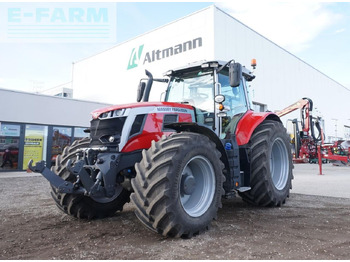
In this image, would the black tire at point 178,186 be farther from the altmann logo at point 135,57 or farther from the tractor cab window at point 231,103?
the altmann logo at point 135,57

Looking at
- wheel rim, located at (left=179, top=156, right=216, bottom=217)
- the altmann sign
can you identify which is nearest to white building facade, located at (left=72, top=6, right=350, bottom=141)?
the altmann sign

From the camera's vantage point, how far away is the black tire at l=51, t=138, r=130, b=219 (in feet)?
13.3

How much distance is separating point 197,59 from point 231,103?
11562mm

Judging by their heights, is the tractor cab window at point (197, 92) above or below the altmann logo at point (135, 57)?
below

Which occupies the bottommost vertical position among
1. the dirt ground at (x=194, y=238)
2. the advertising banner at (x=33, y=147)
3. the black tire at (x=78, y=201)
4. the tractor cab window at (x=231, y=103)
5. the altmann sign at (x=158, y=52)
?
the dirt ground at (x=194, y=238)

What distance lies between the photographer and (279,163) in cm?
561

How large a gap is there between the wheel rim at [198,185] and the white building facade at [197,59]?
1241 cm

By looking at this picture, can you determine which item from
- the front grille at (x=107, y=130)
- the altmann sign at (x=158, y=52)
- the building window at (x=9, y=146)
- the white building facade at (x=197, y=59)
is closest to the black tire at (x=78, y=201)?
the front grille at (x=107, y=130)

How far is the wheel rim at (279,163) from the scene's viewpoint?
215 inches

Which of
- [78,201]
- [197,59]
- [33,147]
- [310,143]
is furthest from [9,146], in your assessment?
[310,143]

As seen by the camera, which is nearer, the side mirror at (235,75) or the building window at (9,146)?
the side mirror at (235,75)

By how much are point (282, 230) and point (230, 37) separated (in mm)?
14799

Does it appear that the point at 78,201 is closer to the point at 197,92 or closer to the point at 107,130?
the point at 107,130

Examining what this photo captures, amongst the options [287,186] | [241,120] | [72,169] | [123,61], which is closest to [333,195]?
[287,186]
